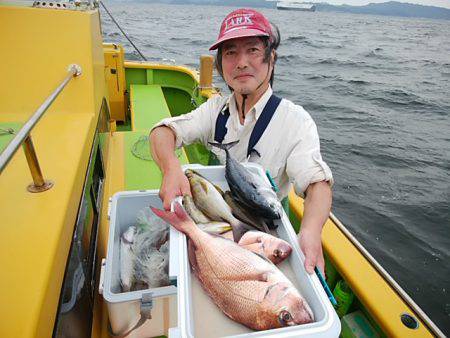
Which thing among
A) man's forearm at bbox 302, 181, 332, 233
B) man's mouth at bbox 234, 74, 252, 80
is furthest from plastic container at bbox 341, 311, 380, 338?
man's mouth at bbox 234, 74, 252, 80

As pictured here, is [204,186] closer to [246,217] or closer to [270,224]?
[246,217]

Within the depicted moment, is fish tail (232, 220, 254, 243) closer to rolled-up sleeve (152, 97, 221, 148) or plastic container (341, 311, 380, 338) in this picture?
rolled-up sleeve (152, 97, 221, 148)

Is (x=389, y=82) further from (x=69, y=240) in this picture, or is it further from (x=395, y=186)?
(x=69, y=240)

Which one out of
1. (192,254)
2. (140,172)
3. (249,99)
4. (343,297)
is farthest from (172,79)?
(192,254)

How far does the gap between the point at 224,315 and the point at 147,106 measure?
5.55 meters

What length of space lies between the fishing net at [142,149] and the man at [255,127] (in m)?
1.51

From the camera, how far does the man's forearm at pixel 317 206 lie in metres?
1.67

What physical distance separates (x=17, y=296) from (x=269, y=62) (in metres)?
2.04

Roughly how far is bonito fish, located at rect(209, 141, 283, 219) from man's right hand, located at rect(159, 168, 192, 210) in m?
0.28

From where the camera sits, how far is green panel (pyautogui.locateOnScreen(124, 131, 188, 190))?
345 cm

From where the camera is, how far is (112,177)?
3652 millimetres

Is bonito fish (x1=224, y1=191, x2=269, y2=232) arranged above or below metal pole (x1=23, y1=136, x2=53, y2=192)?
below

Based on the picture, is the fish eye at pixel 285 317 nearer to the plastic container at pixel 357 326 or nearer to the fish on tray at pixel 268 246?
the fish on tray at pixel 268 246

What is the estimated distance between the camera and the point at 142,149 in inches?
166
